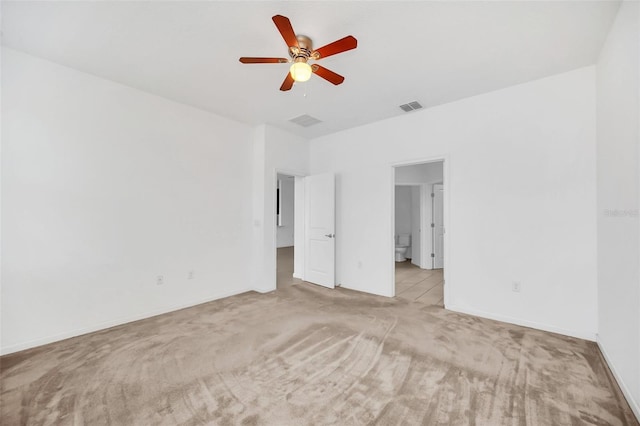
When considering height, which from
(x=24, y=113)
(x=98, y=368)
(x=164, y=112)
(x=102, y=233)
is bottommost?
(x=98, y=368)

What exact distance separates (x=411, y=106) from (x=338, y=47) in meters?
2.08

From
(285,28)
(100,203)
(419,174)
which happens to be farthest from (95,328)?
(419,174)

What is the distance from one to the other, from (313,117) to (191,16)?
7.40ft

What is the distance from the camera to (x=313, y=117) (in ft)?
13.5

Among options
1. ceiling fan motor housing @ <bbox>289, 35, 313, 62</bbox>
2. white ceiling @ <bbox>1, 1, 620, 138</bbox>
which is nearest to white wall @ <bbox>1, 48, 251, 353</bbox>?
white ceiling @ <bbox>1, 1, 620, 138</bbox>

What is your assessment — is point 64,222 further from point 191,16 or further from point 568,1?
point 568,1

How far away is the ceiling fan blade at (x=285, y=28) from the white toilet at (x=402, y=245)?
5949 millimetres

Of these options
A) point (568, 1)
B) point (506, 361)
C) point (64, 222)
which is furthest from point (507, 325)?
point (64, 222)

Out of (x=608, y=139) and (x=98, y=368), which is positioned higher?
(x=608, y=139)

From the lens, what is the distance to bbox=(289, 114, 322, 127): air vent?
411 cm

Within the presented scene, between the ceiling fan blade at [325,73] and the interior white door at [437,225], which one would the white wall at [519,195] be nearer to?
the ceiling fan blade at [325,73]

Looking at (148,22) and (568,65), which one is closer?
(148,22)

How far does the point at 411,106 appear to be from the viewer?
12.0 feet

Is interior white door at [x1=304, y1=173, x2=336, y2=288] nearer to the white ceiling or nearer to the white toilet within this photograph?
the white ceiling
